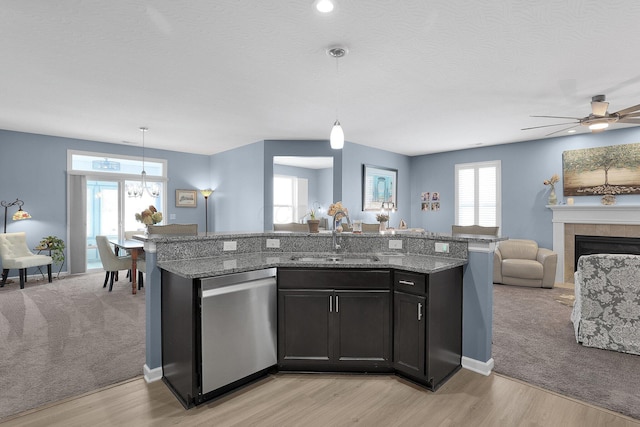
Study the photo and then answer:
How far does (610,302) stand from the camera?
3182mm

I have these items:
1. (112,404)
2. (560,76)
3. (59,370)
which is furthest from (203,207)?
(560,76)

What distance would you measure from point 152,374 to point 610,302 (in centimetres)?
400

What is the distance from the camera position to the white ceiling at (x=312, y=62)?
2361mm

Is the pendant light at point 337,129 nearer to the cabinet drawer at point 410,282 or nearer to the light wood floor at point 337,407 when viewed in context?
the cabinet drawer at point 410,282

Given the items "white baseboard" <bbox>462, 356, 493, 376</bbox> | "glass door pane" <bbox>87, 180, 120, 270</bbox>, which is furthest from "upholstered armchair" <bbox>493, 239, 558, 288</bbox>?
"glass door pane" <bbox>87, 180, 120, 270</bbox>

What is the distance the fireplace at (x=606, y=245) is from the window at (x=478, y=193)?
1.41 meters

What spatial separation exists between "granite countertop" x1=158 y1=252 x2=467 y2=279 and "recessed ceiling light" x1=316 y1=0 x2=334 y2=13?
1.77m

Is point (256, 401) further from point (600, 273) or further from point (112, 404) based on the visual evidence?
point (600, 273)

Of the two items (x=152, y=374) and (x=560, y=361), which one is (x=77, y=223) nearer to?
(x=152, y=374)

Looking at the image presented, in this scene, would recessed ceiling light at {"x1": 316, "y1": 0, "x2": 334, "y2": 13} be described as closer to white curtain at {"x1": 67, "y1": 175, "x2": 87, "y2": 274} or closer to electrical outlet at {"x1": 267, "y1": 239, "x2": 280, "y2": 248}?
electrical outlet at {"x1": 267, "y1": 239, "x2": 280, "y2": 248}

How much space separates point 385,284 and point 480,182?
5525 millimetres

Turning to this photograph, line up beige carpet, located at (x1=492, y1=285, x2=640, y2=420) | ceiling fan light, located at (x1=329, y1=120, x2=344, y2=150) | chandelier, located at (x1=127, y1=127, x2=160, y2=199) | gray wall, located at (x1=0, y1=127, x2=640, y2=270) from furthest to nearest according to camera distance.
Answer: chandelier, located at (x1=127, y1=127, x2=160, y2=199), gray wall, located at (x1=0, y1=127, x2=640, y2=270), ceiling fan light, located at (x1=329, y1=120, x2=344, y2=150), beige carpet, located at (x1=492, y1=285, x2=640, y2=420)

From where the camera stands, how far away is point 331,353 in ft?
8.82

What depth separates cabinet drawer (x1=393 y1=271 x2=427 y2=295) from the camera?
2.49 m
